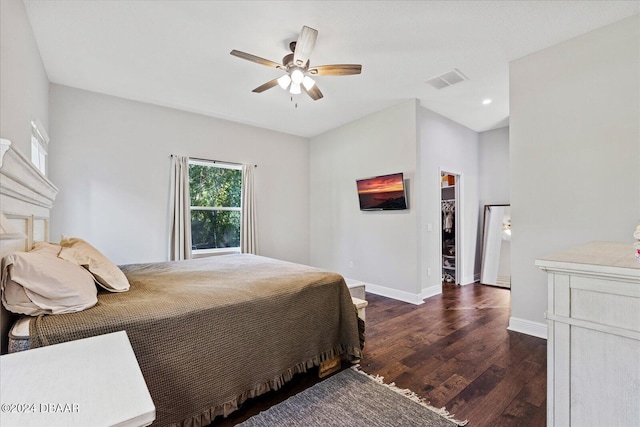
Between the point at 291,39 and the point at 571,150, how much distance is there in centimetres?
273

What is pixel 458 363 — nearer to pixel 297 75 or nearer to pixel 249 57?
pixel 297 75

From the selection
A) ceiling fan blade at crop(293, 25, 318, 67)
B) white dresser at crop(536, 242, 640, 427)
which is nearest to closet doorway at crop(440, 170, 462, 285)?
ceiling fan blade at crop(293, 25, 318, 67)

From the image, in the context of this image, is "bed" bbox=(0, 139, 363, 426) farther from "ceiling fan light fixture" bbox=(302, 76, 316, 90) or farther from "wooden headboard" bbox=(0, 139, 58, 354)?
"ceiling fan light fixture" bbox=(302, 76, 316, 90)

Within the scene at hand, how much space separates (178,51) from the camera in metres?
2.72

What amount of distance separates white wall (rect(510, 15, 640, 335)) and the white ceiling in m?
0.24

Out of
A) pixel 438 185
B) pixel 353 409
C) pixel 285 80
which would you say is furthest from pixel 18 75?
pixel 438 185

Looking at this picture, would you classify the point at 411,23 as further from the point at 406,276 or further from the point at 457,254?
the point at 457,254

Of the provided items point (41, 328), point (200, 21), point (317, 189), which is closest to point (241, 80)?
point (200, 21)

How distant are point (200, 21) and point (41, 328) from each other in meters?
2.34

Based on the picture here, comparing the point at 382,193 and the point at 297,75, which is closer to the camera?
the point at 297,75

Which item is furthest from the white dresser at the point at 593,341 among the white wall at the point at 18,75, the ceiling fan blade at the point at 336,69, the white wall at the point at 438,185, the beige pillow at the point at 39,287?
the white wall at the point at 438,185

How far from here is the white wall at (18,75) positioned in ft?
5.71

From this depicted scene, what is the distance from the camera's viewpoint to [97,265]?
1.77m

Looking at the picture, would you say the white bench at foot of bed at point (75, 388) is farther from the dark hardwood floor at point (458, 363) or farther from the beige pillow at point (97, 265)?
the dark hardwood floor at point (458, 363)
